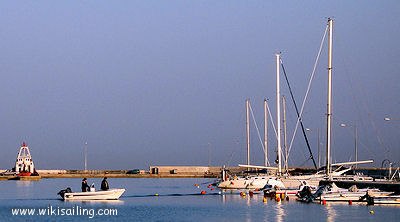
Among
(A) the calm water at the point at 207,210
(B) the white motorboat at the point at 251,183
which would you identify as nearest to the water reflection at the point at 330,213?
(A) the calm water at the point at 207,210

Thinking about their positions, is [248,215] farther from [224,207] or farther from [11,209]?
[11,209]

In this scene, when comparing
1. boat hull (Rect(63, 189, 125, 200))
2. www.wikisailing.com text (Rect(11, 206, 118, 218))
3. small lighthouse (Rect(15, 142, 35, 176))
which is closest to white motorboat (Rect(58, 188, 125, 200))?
boat hull (Rect(63, 189, 125, 200))

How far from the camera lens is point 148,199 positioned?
8244 cm

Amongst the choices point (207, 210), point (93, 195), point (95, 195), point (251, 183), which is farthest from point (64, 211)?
point (251, 183)

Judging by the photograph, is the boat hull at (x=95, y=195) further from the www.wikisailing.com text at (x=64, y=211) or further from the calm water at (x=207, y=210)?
the www.wikisailing.com text at (x=64, y=211)

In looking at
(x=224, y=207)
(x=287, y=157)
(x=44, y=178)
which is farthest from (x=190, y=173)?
(x=224, y=207)

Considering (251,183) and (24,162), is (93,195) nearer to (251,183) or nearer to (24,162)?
(251,183)

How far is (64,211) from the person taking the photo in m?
63.1

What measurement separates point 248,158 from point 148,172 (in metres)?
77.8

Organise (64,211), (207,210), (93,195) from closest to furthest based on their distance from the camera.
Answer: (64,211), (207,210), (93,195)

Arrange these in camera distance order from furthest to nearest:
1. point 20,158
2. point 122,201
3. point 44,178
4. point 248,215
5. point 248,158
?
point 44,178
point 20,158
point 248,158
point 122,201
point 248,215

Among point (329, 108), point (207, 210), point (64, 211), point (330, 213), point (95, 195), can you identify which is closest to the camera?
point (330, 213)

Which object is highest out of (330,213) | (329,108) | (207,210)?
(329,108)

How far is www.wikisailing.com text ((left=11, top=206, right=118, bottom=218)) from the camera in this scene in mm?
60531
